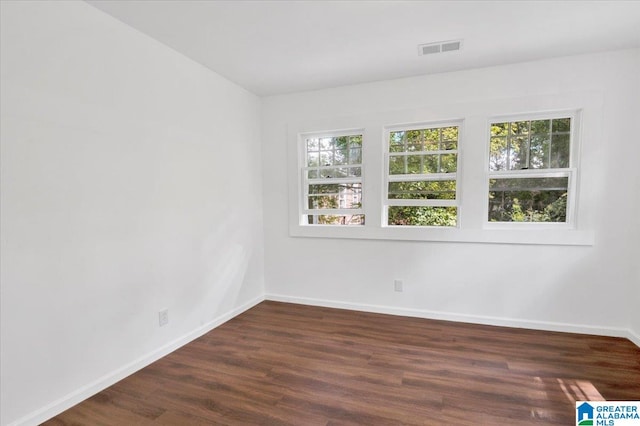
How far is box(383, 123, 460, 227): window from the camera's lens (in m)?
3.35

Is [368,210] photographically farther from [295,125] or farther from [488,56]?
[488,56]

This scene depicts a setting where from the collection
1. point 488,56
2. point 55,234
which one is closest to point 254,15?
point 55,234

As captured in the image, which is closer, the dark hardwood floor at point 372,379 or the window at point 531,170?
the dark hardwood floor at point 372,379

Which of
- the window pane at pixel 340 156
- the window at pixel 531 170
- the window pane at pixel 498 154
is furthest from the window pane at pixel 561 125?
the window pane at pixel 340 156

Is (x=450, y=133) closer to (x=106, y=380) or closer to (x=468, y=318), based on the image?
(x=468, y=318)

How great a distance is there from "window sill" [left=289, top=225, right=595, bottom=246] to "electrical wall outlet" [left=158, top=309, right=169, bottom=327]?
1.68m

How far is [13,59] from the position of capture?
1.71m

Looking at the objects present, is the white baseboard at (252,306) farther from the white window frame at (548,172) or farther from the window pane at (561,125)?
the window pane at (561,125)

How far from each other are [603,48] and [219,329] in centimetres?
437

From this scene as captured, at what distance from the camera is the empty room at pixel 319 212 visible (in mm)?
1882

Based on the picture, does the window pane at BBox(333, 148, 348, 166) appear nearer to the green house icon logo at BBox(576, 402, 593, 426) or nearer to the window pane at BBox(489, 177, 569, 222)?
the window pane at BBox(489, 177, 569, 222)

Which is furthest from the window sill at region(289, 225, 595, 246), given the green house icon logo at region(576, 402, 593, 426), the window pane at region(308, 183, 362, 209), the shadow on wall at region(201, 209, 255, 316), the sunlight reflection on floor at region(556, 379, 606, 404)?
the green house icon logo at region(576, 402, 593, 426)

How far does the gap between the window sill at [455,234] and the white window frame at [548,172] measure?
10 centimetres

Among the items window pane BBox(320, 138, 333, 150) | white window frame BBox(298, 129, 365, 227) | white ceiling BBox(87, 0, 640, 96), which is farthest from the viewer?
window pane BBox(320, 138, 333, 150)
